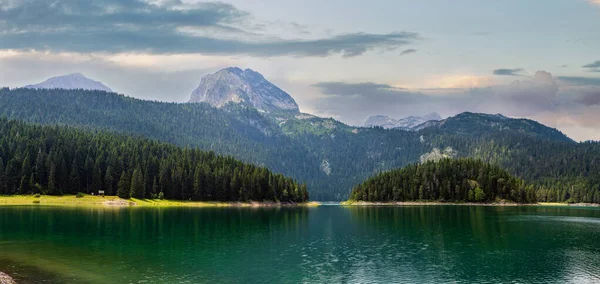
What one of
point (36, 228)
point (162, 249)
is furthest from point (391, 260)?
point (36, 228)

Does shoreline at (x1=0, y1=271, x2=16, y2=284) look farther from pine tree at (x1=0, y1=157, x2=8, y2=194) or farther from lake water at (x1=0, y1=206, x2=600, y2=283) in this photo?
pine tree at (x1=0, y1=157, x2=8, y2=194)

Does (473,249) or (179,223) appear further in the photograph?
(179,223)

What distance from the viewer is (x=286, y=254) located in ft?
248

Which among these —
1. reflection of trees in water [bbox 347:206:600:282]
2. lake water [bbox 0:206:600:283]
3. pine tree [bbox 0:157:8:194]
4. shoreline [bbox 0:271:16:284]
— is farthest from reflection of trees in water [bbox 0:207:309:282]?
pine tree [bbox 0:157:8:194]

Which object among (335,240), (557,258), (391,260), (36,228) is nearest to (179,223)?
(36,228)

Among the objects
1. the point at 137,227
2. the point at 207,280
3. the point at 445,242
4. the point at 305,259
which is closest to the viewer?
the point at 207,280

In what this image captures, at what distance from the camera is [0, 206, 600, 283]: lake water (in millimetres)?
58375

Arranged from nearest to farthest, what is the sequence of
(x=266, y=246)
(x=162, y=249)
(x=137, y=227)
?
(x=162, y=249), (x=266, y=246), (x=137, y=227)

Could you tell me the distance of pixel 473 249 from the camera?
8288 cm

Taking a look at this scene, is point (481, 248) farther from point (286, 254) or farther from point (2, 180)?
point (2, 180)

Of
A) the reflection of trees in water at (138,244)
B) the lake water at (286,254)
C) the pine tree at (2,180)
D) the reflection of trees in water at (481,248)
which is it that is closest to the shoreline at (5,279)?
the lake water at (286,254)

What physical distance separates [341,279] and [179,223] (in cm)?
7526

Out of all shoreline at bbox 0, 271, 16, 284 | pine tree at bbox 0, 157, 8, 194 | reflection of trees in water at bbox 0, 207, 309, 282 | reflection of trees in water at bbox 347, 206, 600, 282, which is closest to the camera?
shoreline at bbox 0, 271, 16, 284

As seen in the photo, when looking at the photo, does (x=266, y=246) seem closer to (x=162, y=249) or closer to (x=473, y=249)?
(x=162, y=249)
